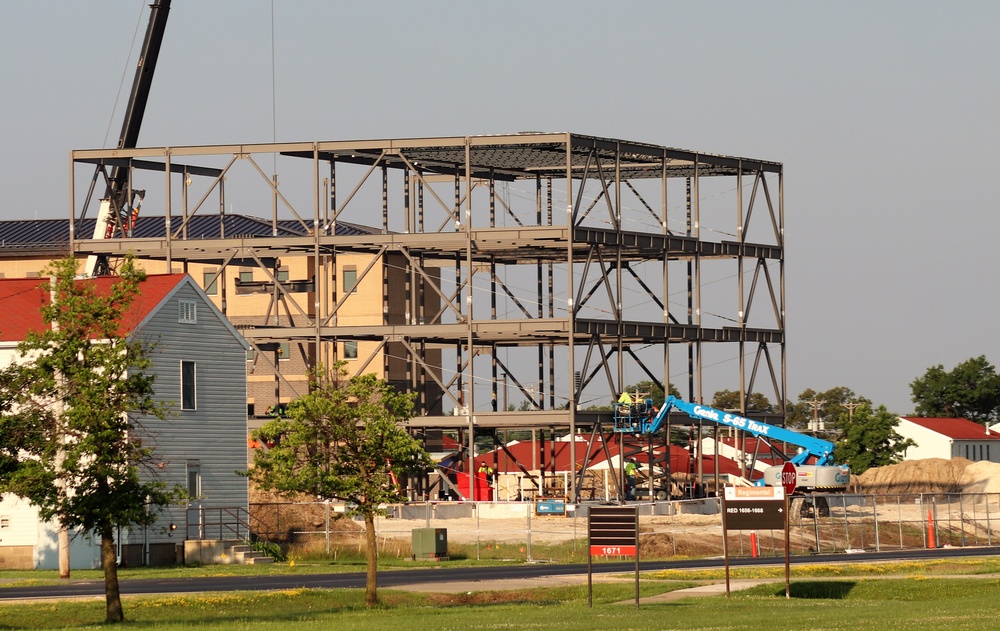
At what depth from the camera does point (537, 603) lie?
130 feet

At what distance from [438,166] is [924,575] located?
46.8 meters

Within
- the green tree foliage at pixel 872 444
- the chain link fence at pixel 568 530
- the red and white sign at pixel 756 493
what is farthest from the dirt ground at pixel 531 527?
the green tree foliage at pixel 872 444

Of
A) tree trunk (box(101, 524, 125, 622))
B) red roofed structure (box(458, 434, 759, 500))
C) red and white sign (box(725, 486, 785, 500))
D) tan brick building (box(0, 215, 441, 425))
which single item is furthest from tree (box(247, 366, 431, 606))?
tan brick building (box(0, 215, 441, 425))

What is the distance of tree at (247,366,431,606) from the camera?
39000 mm

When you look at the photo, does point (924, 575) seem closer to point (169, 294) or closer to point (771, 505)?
point (771, 505)

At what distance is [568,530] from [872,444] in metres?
67.3

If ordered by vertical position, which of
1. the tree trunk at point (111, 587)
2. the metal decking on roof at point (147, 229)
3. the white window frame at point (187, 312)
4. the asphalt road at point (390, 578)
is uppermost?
the metal decking on roof at point (147, 229)

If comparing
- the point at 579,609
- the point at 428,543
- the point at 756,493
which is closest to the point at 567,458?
the point at 428,543

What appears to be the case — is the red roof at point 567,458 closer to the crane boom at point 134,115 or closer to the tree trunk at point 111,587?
the crane boom at point 134,115

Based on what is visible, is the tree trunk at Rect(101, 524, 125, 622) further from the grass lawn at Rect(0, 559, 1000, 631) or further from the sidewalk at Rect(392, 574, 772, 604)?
the sidewalk at Rect(392, 574, 772, 604)

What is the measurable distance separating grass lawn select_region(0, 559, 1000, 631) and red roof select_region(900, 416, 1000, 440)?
343 feet

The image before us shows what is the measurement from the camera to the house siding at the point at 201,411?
5775 centimetres

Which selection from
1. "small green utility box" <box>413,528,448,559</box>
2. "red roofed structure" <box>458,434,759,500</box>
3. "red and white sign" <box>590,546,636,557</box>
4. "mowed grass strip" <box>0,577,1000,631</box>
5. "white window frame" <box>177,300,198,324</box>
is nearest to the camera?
"mowed grass strip" <box>0,577,1000,631</box>

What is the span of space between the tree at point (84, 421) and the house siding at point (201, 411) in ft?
66.7
